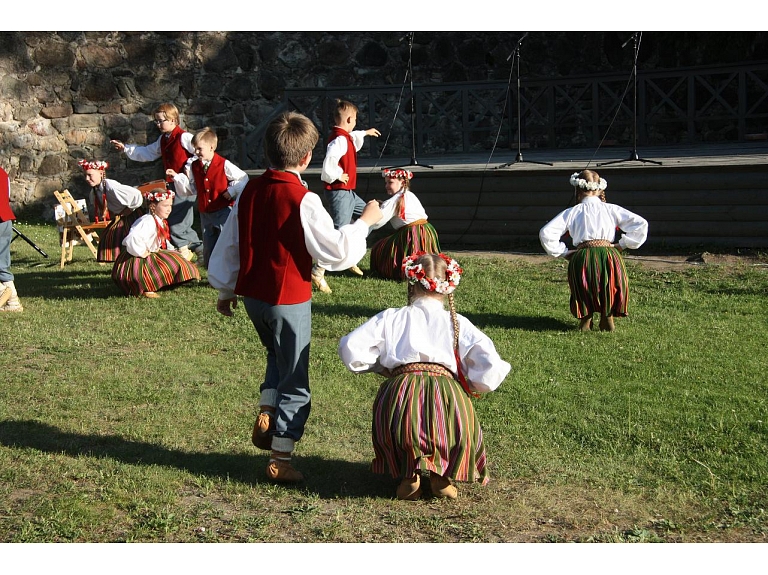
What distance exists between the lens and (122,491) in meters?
4.06

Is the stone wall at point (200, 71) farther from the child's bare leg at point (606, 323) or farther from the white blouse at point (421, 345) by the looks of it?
the white blouse at point (421, 345)

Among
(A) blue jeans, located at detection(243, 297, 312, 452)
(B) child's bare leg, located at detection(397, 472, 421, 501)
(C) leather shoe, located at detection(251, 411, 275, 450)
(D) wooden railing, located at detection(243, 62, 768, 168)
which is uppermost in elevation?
(D) wooden railing, located at detection(243, 62, 768, 168)

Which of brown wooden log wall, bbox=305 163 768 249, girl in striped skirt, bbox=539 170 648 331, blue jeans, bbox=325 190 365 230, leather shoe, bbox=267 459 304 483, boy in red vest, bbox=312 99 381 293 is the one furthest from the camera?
brown wooden log wall, bbox=305 163 768 249

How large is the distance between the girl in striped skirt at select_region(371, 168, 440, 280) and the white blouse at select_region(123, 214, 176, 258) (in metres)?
2.09

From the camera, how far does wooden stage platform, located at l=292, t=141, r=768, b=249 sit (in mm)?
9547

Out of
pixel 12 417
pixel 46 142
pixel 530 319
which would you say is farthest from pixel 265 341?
pixel 46 142

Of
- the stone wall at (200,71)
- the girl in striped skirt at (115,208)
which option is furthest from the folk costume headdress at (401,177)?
the stone wall at (200,71)

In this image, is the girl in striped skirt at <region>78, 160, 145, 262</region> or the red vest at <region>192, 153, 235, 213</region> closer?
the red vest at <region>192, 153, 235, 213</region>

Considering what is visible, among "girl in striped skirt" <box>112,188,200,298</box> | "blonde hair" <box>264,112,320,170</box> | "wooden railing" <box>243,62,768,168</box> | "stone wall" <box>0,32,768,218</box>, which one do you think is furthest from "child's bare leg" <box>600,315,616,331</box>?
"stone wall" <box>0,32,768,218</box>

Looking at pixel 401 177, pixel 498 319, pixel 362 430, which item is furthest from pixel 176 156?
pixel 362 430

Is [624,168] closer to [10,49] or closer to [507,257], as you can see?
[507,257]

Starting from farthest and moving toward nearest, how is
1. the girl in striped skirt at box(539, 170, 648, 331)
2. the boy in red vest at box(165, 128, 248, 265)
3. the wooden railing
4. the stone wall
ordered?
the wooden railing, the stone wall, the boy in red vest at box(165, 128, 248, 265), the girl in striped skirt at box(539, 170, 648, 331)

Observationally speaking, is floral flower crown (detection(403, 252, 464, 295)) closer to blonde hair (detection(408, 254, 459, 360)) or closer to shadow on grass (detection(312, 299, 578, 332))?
blonde hair (detection(408, 254, 459, 360))

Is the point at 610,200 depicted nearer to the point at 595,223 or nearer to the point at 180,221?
the point at 595,223
